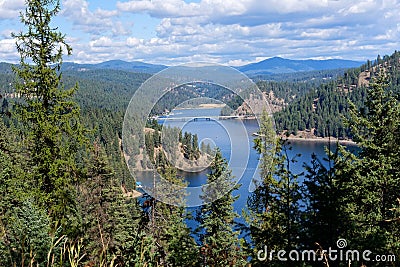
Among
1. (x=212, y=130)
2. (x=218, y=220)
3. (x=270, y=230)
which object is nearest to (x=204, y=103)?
(x=212, y=130)

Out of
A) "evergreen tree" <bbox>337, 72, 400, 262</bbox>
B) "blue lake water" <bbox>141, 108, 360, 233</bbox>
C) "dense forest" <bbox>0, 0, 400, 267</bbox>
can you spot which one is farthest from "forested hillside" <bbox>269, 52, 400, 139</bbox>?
"blue lake water" <bbox>141, 108, 360, 233</bbox>

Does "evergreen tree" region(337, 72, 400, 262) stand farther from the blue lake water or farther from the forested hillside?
the forested hillside

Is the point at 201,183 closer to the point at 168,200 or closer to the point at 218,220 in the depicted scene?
the point at 168,200

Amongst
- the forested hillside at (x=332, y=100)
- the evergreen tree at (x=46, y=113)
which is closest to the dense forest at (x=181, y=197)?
the evergreen tree at (x=46, y=113)

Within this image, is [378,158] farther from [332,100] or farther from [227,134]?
[332,100]

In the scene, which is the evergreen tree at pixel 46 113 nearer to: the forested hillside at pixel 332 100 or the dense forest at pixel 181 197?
the dense forest at pixel 181 197

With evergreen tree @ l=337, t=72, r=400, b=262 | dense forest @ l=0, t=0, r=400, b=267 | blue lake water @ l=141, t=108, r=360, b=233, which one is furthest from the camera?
evergreen tree @ l=337, t=72, r=400, b=262
